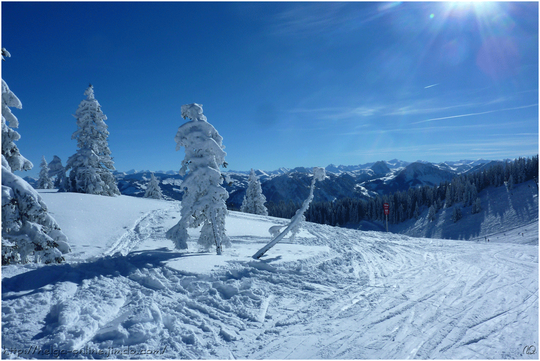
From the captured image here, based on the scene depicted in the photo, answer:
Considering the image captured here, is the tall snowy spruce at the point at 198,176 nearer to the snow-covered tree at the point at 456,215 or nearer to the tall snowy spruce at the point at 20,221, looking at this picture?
the tall snowy spruce at the point at 20,221

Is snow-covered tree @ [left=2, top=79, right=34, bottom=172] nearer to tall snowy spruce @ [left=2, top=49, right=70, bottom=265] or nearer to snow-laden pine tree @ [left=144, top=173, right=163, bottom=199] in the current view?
tall snowy spruce @ [left=2, top=49, right=70, bottom=265]

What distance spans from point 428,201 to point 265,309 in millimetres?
108592

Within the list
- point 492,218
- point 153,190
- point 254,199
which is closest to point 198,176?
point 254,199

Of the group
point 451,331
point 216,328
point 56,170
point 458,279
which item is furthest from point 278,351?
point 56,170

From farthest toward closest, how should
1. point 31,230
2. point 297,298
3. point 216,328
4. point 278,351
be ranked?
point 297,298, point 31,230, point 216,328, point 278,351

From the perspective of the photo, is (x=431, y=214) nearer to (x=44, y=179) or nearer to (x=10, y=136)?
(x=10, y=136)

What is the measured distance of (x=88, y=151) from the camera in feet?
85.0

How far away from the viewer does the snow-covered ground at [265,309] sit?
5.37 metres

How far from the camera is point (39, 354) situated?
15.0 feet

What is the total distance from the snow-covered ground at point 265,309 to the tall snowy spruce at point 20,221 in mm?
621

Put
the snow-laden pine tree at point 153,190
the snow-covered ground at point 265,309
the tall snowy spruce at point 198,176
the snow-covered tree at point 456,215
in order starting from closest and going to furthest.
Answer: the snow-covered ground at point 265,309 < the tall snowy spruce at point 198,176 < the snow-laden pine tree at point 153,190 < the snow-covered tree at point 456,215

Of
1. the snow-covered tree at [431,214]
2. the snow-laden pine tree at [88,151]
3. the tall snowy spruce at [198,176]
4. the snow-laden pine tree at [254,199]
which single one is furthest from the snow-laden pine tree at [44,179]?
the snow-covered tree at [431,214]

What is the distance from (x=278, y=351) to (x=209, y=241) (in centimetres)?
856

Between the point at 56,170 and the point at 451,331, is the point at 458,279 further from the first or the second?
the point at 56,170
